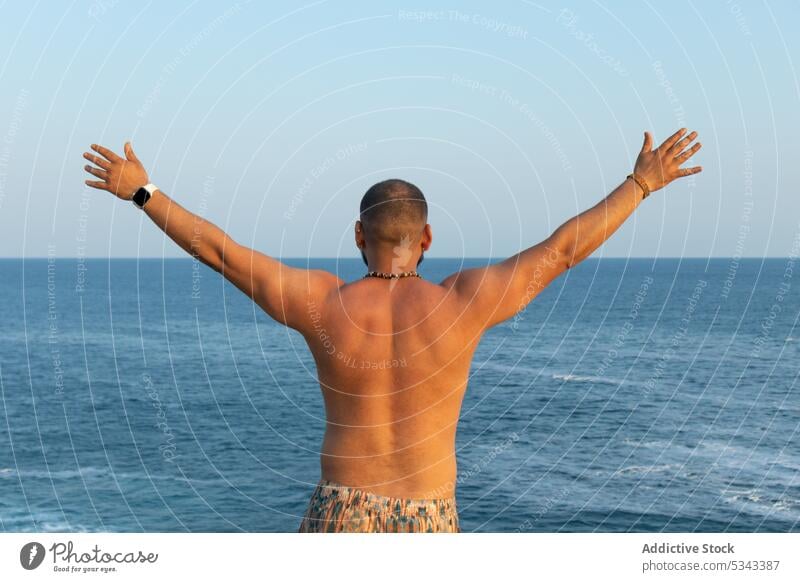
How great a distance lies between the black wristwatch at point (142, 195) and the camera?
6328 millimetres

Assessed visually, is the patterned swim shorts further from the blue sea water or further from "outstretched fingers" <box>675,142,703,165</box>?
the blue sea water

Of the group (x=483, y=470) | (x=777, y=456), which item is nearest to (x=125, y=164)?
(x=483, y=470)

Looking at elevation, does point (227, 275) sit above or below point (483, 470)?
below

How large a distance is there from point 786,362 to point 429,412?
155302mm

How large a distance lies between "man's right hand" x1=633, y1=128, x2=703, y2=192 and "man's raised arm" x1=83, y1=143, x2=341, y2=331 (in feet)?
7.74

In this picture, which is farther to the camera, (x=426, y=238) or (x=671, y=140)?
(x=671, y=140)

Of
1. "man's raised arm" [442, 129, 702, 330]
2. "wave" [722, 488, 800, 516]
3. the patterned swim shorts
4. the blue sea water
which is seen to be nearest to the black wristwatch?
"man's raised arm" [442, 129, 702, 330]

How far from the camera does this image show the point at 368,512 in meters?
6.47

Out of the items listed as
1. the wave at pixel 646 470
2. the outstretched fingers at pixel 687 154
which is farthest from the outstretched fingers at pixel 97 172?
the wave at pixel 646 470

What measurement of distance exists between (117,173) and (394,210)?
6.23ft

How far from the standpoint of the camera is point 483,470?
324 feet

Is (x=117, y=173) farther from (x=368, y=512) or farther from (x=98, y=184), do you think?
(x=368, y=512)

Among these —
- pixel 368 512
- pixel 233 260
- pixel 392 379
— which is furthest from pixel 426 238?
pixel 368 512
